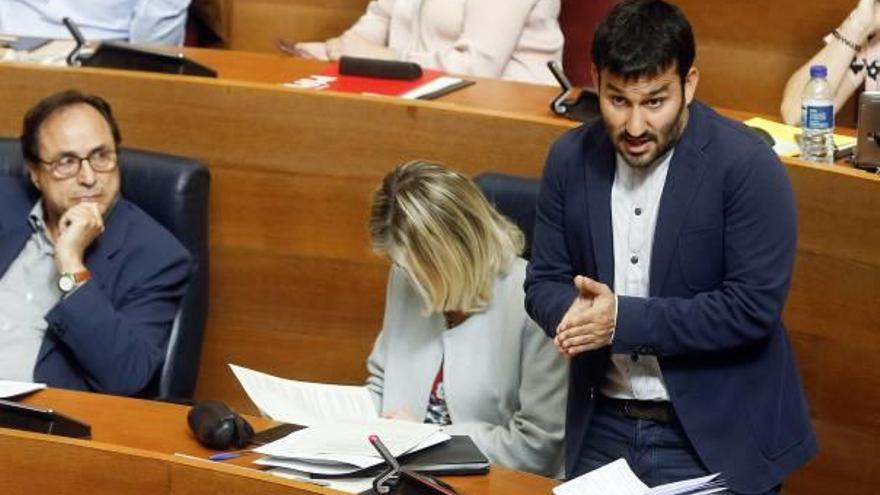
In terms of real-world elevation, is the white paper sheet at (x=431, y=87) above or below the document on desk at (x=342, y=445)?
above

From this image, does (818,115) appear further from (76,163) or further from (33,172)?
(33,172)

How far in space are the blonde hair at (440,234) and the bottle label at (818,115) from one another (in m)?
0.63

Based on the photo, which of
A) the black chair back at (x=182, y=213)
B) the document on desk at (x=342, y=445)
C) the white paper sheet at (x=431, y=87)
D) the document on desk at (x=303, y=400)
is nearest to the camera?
the document on desk at (x=342, y=445)

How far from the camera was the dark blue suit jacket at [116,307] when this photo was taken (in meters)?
3.26

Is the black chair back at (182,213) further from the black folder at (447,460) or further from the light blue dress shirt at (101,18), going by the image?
the light blue dress shirt at (101,18)

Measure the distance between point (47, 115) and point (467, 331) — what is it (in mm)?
1025

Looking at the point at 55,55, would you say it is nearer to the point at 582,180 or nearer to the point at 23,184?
the point at 23,184

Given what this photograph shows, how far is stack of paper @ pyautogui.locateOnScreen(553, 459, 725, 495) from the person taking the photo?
2.40m

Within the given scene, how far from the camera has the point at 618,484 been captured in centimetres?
247

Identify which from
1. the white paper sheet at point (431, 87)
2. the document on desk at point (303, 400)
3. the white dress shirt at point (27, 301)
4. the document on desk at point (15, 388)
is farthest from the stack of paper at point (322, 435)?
the white paper sheet at point (431, 87)

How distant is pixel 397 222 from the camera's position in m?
2.91

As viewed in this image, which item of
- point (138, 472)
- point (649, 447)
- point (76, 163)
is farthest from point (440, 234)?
point (76, 163)

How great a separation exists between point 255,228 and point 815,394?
1285 mm

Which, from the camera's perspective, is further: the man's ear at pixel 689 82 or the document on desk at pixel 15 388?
the document on desk at pixel 15 388
